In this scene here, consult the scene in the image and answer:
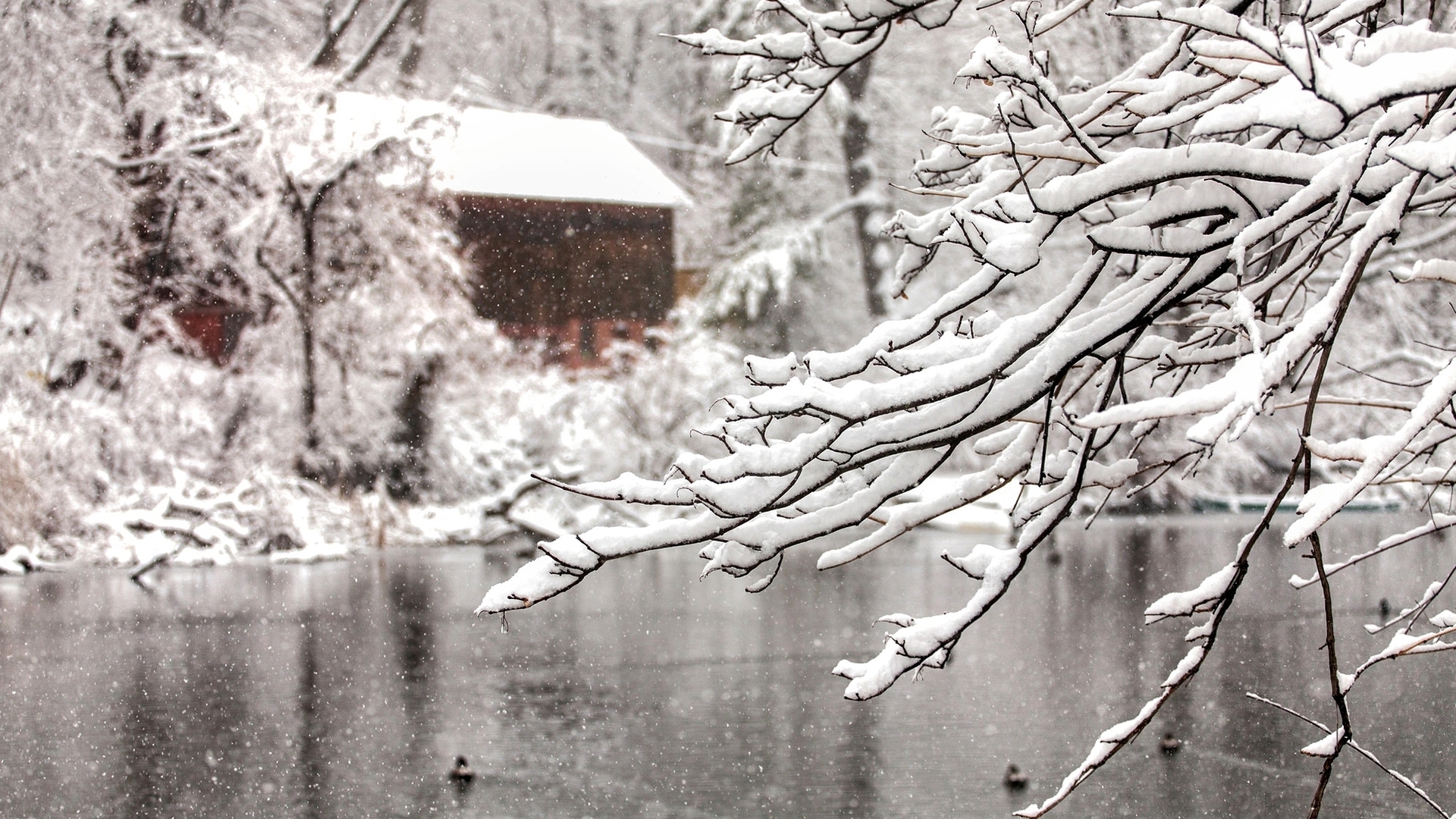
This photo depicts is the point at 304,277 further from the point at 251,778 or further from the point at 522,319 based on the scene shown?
the point at 251,778

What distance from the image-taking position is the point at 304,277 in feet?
73.8

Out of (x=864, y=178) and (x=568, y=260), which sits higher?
(x=864, y=178)

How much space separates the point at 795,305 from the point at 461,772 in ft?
82.9

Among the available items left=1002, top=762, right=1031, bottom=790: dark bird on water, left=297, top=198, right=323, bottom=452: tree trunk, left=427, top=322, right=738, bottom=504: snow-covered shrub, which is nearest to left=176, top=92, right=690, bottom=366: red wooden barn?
left=427, top=322, right=738, bottom=504: snow-covered shrub

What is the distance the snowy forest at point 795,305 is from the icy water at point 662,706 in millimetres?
470

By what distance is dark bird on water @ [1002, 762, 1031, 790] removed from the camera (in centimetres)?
698

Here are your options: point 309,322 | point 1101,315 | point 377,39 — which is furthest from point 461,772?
point 377,39

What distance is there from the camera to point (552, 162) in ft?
114

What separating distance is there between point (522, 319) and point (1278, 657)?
81.1ft

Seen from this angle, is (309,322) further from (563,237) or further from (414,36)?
(563,237)

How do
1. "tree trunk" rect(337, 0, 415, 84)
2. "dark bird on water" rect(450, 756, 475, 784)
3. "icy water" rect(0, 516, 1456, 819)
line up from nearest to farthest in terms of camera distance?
"icy water" rect(0, 516, 1456, 819), "dark bird on water" rect(450, 756, 475, 784), "tree trunk" rect(337, 0, 415, 84)

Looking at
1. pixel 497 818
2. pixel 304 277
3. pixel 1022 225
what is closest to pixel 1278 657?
pixel 497 818

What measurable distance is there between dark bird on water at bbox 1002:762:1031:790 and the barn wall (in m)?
26.7

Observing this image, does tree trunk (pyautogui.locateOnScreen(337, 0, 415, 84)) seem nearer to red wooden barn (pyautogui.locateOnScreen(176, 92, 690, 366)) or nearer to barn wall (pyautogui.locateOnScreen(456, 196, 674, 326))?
red wooden barn (pyautogui.locateOnScreen(176, 92, 690, 366))
